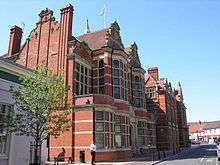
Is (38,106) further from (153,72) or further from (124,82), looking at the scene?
(153,72)

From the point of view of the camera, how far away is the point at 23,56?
28.9 metres

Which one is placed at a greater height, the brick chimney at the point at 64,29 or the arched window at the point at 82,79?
the brick chimney at the point at 64,29

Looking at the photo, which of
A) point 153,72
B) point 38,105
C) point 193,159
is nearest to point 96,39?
point 193,159

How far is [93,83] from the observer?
89.8ft

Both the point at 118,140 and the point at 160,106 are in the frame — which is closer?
the point at 118,140

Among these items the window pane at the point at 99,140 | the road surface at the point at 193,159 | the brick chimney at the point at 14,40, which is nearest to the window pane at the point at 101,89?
the window pane at the point at 99,140

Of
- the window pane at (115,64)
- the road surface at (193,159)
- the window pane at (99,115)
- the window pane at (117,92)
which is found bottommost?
the road surface at (193,159)

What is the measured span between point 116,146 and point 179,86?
47242 mm

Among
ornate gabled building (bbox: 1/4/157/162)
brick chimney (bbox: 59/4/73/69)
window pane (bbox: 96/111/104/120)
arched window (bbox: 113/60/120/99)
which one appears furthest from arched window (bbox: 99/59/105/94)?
brick chimney (bbox: 59/4/73/69)

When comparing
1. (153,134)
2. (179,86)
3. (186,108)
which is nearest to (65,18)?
(153,134)

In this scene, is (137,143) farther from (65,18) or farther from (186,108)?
(186,108)

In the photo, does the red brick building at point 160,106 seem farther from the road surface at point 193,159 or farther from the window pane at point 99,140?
the window pane at point 99,140

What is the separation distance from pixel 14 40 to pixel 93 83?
11.9m

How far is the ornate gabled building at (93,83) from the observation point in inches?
899
